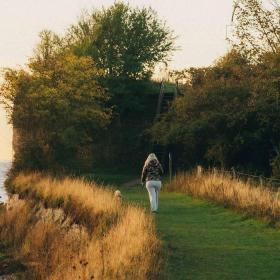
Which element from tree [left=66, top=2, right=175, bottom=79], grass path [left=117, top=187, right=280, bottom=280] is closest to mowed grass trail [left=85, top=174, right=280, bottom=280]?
grass path [left=117, top=187, right=280, bottom=280]

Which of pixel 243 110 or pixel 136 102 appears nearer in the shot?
pixel 243 110

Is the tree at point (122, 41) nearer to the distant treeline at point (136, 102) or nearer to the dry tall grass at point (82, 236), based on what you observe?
the distant treeline at point (136, 102)

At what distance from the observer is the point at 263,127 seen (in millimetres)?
36188

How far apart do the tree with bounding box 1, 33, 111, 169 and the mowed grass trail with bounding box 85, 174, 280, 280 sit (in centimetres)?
1896

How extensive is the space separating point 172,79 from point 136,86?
9.54 feet

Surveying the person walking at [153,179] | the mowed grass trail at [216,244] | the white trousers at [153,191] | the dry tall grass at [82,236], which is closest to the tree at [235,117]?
the dry tall grass at [82,236]

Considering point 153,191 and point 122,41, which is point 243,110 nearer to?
point 153,191

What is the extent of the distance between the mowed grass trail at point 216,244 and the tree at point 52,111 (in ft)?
62.2

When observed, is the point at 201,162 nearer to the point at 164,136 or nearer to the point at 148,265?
the point at 164,136

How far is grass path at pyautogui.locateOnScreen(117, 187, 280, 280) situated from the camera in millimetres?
13102

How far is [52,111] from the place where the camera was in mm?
43750

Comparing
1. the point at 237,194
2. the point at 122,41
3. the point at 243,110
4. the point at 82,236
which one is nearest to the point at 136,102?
the point at 122,41

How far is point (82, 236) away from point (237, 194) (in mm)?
7766

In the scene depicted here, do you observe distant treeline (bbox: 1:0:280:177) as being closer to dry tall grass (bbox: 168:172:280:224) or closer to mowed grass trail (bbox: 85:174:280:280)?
dry tall grass (bbox: 168:172:280:224)
